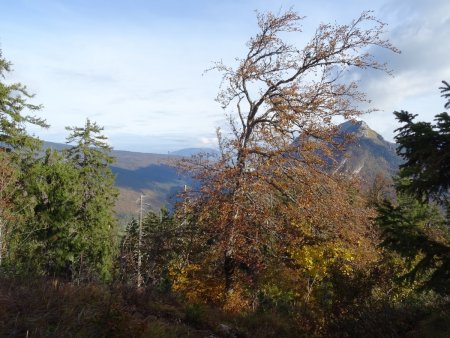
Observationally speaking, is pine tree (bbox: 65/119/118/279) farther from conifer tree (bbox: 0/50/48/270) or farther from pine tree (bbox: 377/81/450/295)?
pine tree (bbox: 377/81/450/295)

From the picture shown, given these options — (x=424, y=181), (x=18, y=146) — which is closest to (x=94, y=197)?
(x=18, y=146)

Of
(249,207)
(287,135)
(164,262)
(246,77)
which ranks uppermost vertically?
(246,77)

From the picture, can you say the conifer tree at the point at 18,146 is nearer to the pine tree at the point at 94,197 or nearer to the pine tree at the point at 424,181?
the pine tree at the point at 94,197

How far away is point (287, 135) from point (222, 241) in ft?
16.2

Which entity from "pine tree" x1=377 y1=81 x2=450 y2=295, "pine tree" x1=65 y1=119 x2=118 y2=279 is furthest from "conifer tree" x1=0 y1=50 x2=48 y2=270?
"pine tree" x1=377 y1=81 x2=450 y2=295

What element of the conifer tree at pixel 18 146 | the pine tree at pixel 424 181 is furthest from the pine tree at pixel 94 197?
the pine tree at pixel 424 181

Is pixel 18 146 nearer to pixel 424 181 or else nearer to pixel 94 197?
pixel 94 197

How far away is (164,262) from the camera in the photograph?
15.4 metres

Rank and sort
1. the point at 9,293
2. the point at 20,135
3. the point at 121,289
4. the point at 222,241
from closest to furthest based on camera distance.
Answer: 1. the point at 9,293
2. the point at 121,289
3. the point at 222,241
4. the point at 20,135

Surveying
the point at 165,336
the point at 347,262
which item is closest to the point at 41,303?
the point at 165,336

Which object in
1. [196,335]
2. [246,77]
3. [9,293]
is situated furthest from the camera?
[246,77]

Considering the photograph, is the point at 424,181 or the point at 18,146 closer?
Answer: the point at 424,181

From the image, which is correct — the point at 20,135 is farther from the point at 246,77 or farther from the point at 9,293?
the point at 9,293

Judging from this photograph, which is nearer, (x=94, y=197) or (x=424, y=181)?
(x=424, y=181)
